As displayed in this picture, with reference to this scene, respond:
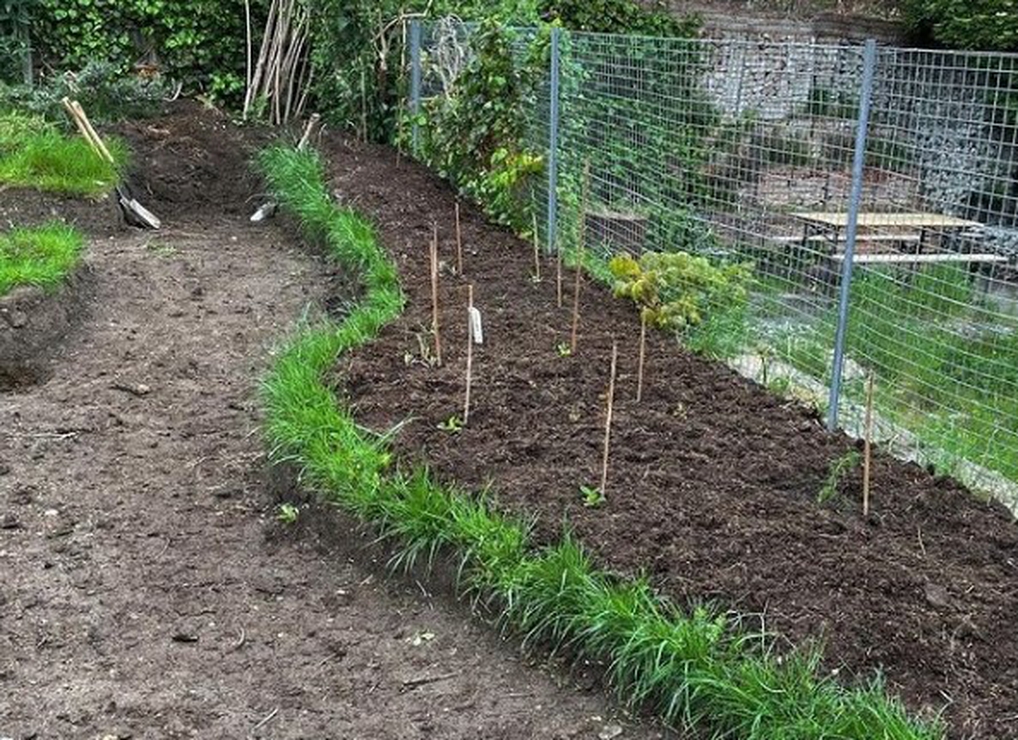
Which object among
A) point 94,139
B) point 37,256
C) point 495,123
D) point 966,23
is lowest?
point 37,256

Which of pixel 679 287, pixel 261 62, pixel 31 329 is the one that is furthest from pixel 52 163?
pixel 679 287

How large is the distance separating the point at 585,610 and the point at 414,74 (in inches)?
270

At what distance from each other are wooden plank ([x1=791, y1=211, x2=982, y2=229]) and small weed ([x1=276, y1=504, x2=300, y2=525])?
2381 millimetres

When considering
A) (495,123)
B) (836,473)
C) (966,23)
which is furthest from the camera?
(966,23)

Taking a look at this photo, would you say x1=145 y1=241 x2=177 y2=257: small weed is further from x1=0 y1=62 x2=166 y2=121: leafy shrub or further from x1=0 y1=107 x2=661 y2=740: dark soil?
x1=0 y1=62 x2=166 y2=121: leafy shrub

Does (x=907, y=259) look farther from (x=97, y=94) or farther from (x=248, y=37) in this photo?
(x=248, y=37)

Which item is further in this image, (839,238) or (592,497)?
(839,238)

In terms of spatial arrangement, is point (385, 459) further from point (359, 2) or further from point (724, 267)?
point (359, 2)

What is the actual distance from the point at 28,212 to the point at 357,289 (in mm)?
2624

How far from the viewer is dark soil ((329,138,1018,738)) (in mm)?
2668

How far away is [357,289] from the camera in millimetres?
5867

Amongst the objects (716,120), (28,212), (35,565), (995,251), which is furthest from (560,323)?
(28,212)

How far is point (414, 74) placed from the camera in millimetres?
8891

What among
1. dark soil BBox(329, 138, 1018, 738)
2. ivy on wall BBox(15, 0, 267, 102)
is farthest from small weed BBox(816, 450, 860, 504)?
ivy on wall BBox(15, 0, 267, 102)
